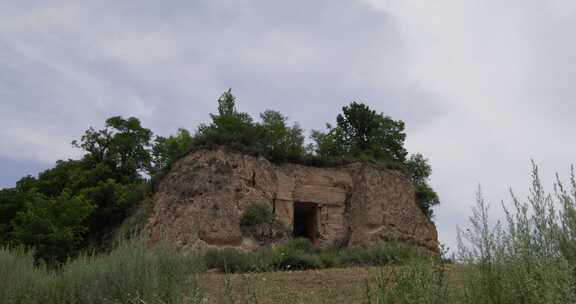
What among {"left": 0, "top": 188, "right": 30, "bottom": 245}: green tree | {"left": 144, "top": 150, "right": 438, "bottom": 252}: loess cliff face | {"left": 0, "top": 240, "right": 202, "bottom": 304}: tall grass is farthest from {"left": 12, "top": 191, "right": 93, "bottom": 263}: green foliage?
{"left": 0, "top": 240, "right": 202, "bottom": 304}: tall grass

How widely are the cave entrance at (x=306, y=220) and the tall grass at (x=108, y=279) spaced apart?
1238 centimetres

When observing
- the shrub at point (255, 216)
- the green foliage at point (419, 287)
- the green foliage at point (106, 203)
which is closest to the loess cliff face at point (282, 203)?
the shrub at point (255, 216)

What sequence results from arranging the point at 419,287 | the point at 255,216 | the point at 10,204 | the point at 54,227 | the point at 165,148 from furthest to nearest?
the point at 165,148, the point at 10,204, the point at 54,227, the point at 255,216, the point at 419,287

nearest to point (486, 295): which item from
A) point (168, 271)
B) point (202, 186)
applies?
point (168, 271)

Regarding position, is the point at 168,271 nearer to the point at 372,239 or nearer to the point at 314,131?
the point at 372,239

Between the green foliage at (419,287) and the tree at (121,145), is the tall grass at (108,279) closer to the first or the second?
the green foliage at (419,287)

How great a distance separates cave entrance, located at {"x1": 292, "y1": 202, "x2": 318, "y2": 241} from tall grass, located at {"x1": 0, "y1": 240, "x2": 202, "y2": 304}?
12380mm

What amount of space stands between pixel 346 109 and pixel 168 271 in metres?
24.7

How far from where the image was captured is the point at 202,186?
1783cm

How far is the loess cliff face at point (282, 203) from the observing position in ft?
56.0

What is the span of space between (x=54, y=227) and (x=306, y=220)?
921cm

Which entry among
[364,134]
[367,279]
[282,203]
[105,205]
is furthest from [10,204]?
[367,279]

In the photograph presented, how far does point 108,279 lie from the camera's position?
743cm

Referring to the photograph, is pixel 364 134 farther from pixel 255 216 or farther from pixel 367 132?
pixel 255 216
